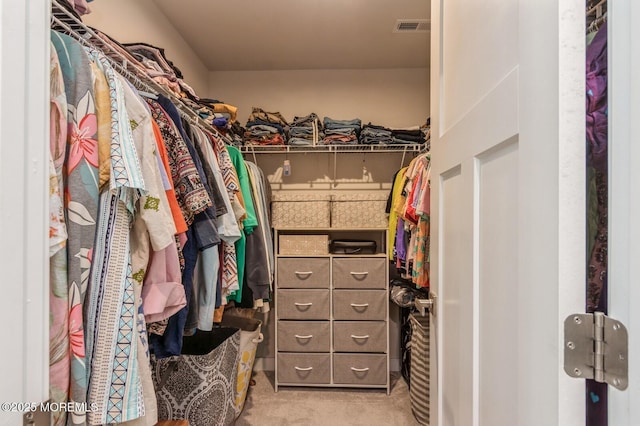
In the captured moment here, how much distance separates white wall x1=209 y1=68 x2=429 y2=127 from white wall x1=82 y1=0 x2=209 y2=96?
1.25ft

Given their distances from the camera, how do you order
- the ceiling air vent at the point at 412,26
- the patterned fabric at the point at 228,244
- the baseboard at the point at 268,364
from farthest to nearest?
the baseboard at the point at 268,364 < the ceiling air vent at the point at 412,26 < the patterned fabric at the point at 228,244

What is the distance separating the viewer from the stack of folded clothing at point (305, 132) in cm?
261

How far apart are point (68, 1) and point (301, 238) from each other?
6.07ft

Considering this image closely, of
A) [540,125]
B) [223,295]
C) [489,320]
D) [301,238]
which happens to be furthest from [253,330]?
[540,125]

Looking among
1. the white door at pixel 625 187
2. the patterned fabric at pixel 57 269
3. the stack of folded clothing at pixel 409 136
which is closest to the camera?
the white door at pixel 625 187

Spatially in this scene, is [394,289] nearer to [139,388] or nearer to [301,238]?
[301,238]

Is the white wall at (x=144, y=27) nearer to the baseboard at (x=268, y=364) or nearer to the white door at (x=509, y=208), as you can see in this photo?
the white door at (x=509, y=208)

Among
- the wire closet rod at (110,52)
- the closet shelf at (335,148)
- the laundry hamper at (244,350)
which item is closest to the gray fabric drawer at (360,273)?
the laundry hamper at (244,350)

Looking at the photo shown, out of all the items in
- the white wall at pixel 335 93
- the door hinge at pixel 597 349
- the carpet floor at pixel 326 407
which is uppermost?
the white wall at pixel 335 93

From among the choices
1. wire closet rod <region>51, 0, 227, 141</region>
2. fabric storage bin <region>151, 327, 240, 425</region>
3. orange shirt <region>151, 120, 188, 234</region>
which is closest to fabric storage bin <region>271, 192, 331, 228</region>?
wire closet rod <region>51, 0, 227, 141</region>

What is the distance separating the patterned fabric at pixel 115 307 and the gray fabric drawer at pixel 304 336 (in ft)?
5.61

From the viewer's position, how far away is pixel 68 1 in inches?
36.4

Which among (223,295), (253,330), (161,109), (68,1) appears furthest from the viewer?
(253,330)

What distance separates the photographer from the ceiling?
202 cm
